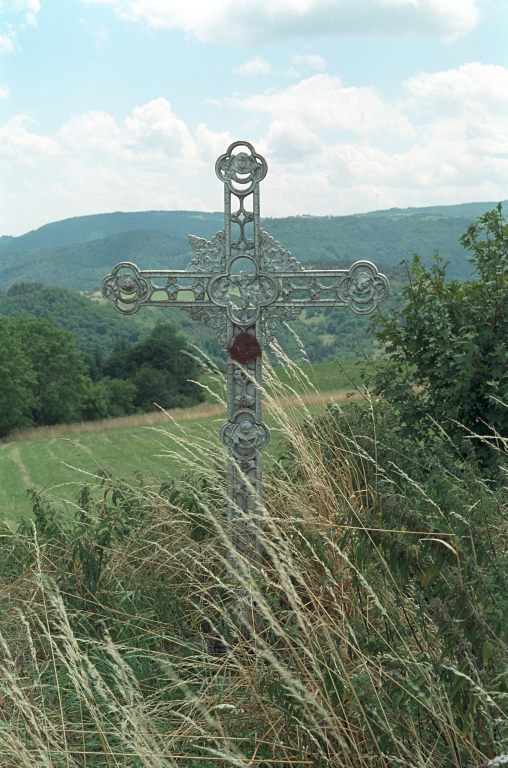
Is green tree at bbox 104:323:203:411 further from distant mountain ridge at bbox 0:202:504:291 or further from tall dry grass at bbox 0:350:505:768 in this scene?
tall dry grass at bbox 0:350:505:768

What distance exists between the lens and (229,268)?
3.52 metres

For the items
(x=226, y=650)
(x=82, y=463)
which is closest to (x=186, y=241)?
(x=82, y=463)

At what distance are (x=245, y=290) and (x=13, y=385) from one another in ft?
82.5

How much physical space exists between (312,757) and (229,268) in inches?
89.6

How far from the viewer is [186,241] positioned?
2832 inches

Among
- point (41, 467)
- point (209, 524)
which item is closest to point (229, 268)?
point (209, 524)

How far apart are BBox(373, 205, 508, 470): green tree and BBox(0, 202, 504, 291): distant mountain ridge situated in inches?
444

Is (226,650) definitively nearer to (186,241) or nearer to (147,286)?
(147,286)

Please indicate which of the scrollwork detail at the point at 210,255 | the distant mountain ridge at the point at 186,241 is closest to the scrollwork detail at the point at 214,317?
the scrollwork detail at the point at 210,255

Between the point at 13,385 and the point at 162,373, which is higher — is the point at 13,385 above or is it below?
above

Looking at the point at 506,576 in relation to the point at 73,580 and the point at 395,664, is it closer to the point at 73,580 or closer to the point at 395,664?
the point at 395,664

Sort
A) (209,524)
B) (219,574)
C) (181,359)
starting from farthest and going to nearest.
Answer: (181,359), (209,524), (219,574)

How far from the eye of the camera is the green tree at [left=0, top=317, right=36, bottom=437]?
87.4 ft

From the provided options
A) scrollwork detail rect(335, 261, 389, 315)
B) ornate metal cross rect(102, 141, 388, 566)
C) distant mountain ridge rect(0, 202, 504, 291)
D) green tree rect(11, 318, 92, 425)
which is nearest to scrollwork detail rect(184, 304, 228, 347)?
ornate metal cross rect(102, 141, 388, 566)
